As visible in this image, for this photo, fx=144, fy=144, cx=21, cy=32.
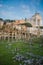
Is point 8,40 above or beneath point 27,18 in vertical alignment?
beneath

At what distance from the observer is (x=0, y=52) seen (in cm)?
Result: 215

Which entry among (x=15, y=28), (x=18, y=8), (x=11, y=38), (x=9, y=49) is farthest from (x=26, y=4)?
(x=9, y=49)

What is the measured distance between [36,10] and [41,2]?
0.51 feet

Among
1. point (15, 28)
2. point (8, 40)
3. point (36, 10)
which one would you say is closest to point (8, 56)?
point (8, 40)

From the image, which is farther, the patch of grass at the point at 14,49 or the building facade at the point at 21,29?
the building facade at the point at 21,29

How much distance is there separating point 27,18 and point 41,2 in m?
0.35

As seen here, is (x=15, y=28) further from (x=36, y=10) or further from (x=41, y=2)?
(x=41, y=2)

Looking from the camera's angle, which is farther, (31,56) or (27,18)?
(27,18)

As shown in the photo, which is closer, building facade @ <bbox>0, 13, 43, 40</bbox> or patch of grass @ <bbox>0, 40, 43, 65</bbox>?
patch of grass @ <bbox>0, 40, 43, 65</bbox>

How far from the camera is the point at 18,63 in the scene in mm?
2062

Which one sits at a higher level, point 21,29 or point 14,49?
point 21,29

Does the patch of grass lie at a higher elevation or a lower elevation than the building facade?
lower

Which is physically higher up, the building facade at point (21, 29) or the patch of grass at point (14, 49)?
the building facade at point (21, 29)

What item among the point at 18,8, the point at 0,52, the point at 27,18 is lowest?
the point at 0,52
